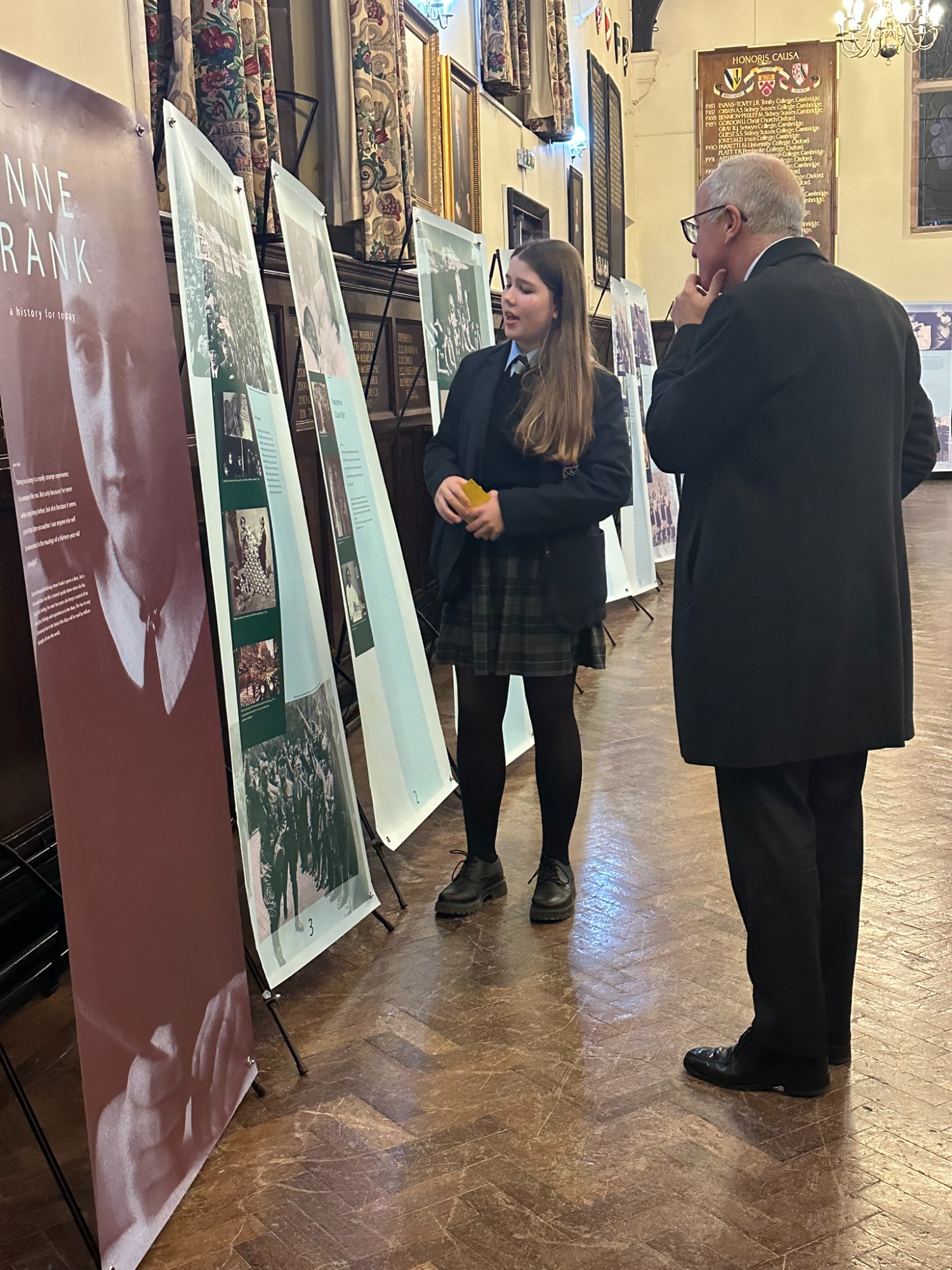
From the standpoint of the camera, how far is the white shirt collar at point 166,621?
1.82 metres

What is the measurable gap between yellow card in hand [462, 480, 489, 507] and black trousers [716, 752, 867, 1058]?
960 mm

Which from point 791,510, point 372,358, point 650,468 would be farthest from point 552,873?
point 650,468

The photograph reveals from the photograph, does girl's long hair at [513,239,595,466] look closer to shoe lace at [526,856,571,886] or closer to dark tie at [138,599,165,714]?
shoe lace at [526,856,571,886]

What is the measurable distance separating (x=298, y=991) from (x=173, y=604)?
3.57ft

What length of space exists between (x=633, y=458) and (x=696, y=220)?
573 cm

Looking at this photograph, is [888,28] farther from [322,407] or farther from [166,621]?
[166,621]

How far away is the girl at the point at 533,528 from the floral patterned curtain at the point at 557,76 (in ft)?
19.7

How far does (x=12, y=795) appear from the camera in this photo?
9.34ft

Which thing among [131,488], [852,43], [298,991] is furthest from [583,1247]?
[852,43]

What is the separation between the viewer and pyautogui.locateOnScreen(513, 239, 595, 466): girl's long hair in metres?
2.84

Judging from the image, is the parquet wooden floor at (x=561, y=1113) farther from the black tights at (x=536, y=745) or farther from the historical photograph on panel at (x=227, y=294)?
the historical photograph on panel at (x=227, y=294)

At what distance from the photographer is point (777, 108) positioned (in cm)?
1291

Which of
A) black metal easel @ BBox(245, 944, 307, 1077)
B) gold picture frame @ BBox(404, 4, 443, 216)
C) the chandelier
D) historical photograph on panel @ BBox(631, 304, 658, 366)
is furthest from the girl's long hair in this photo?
the chandelier

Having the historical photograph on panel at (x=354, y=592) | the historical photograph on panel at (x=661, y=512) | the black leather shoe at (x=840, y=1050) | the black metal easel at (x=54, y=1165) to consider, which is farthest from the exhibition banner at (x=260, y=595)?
the historical photograph on panel at (x=661, y=512)
